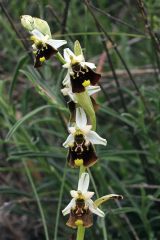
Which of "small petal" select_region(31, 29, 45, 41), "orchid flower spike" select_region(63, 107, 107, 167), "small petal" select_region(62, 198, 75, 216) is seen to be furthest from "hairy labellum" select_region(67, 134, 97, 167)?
"small petal" select_region(31, 29, 45, 41)

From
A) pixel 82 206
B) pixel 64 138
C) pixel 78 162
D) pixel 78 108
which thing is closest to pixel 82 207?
pixel 82 206

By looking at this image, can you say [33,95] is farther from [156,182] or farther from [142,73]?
[156,182]

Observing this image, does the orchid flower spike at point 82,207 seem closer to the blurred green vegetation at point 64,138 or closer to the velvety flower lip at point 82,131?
the velvety flower lip at point 82,131

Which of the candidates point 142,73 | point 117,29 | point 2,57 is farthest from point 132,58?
point 2,57

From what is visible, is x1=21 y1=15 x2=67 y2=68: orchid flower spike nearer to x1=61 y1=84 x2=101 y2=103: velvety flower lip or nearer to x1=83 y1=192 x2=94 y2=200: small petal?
x1=61 y1=84 x2=101 y2=103: velvety flower lip

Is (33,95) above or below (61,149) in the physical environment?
above

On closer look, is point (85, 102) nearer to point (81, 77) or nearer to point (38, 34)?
point (81, 77)
